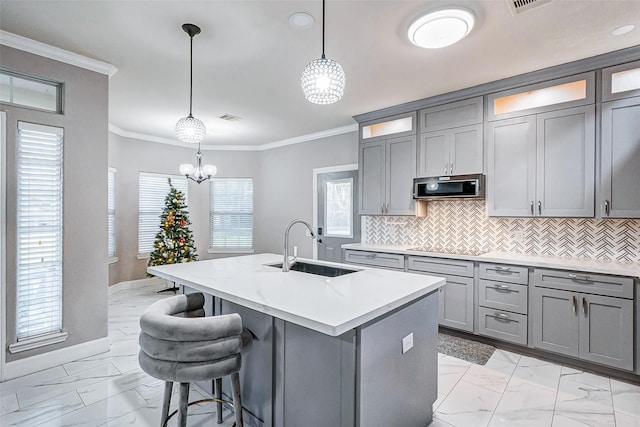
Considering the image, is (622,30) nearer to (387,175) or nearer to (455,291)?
(387,175)

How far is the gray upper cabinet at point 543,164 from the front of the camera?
2863 millimetres

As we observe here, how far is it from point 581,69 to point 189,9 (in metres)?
Answer: 3.35

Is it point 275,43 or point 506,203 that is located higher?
point 275,43

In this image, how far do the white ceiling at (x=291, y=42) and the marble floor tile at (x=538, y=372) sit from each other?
276 centimetres

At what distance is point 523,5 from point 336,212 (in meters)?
3.60

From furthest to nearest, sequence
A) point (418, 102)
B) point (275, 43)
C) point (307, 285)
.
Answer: point (418, 102)
point (275, 43)
point (307, 285)

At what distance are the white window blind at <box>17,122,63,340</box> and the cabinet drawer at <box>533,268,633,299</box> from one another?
4352mm

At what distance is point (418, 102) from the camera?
12.8 feet

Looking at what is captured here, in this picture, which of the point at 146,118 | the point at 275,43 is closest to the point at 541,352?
the point at 275,43

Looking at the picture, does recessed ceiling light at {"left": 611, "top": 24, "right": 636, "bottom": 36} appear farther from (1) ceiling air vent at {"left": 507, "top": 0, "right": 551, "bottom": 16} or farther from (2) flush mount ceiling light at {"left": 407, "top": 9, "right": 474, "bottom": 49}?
(2) flush mount ceiling light at {"left": 407, "top": 9, "right": 474, "bottom": 49}

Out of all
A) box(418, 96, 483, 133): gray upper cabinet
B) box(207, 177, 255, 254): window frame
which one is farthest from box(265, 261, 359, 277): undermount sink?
box(207, 177, 255, 254): window frame

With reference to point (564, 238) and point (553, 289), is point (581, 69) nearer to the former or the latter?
point (564, 238)

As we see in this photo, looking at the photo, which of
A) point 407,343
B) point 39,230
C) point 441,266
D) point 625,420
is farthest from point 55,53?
point 625,420

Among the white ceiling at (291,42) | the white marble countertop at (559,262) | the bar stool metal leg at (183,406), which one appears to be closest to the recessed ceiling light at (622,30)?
the white ceiling at (291,42)
